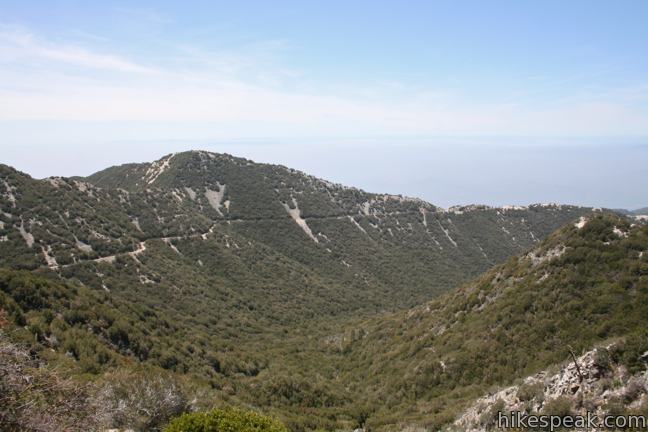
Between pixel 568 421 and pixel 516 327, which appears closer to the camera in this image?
pixel 568 421

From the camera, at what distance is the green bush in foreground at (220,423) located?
9914 mm

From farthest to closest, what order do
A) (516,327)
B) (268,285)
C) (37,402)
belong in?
(268,285) < (516,327) < (37,402)

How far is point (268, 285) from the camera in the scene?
5375 centimetres

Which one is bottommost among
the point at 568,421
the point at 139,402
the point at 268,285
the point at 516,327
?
the point at 268,285

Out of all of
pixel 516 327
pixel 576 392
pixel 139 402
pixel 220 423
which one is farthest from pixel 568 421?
pixel 516 327

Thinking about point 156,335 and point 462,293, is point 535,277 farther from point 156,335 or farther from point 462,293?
point 156,335

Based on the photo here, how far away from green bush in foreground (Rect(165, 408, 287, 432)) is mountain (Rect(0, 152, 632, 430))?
5.16 m

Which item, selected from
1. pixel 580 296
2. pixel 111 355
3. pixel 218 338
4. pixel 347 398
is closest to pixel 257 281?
pixel 218 338

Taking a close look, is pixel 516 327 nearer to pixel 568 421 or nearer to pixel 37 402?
pixel 568 421

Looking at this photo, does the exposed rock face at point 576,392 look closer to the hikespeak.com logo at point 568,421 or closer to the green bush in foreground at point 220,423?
the hikespeak.com logo at point 568,421

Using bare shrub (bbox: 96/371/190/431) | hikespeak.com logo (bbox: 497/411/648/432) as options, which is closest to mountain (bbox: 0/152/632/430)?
bare shrub (bbox: 96/371/190/431)

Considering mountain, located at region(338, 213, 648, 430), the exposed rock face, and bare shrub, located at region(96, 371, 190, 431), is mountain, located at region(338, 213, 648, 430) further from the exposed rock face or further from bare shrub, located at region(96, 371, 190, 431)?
bare shrub, located at region(96, 371, 190, 431)

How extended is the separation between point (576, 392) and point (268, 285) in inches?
1749

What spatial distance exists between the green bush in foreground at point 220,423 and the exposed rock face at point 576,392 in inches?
271
